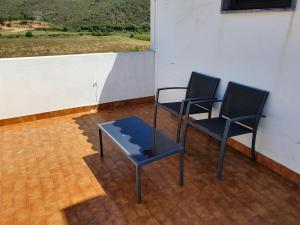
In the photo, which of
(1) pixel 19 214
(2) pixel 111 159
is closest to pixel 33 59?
(2) pixel 111 159

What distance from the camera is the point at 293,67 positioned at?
8.18ft

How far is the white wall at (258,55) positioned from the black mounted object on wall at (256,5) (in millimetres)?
64

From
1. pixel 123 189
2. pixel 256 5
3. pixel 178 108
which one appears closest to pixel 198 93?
pixel 178 108

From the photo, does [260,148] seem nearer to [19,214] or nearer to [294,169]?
[294,169]

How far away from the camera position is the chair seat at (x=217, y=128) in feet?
8.93

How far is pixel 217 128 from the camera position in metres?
2.84

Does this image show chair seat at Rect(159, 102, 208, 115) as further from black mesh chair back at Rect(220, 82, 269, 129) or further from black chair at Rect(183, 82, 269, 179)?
black mesh chair back at Rect(220, 82, 269, 129)

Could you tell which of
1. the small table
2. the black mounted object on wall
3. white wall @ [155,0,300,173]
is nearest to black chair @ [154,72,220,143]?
white wall @ [155,0,300,173]

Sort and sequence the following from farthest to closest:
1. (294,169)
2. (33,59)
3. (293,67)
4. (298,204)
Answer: (33,59) < (294,169) < (293,67) < (298,204)

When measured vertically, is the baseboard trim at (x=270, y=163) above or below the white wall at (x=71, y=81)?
below

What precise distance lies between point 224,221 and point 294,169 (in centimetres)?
113

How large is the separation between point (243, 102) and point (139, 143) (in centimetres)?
140

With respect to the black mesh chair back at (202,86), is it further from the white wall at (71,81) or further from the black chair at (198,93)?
the white wall at (71,81)

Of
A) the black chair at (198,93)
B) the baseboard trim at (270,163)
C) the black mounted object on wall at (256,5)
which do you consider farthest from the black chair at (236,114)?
the black mounted object on wall at (256,5)
